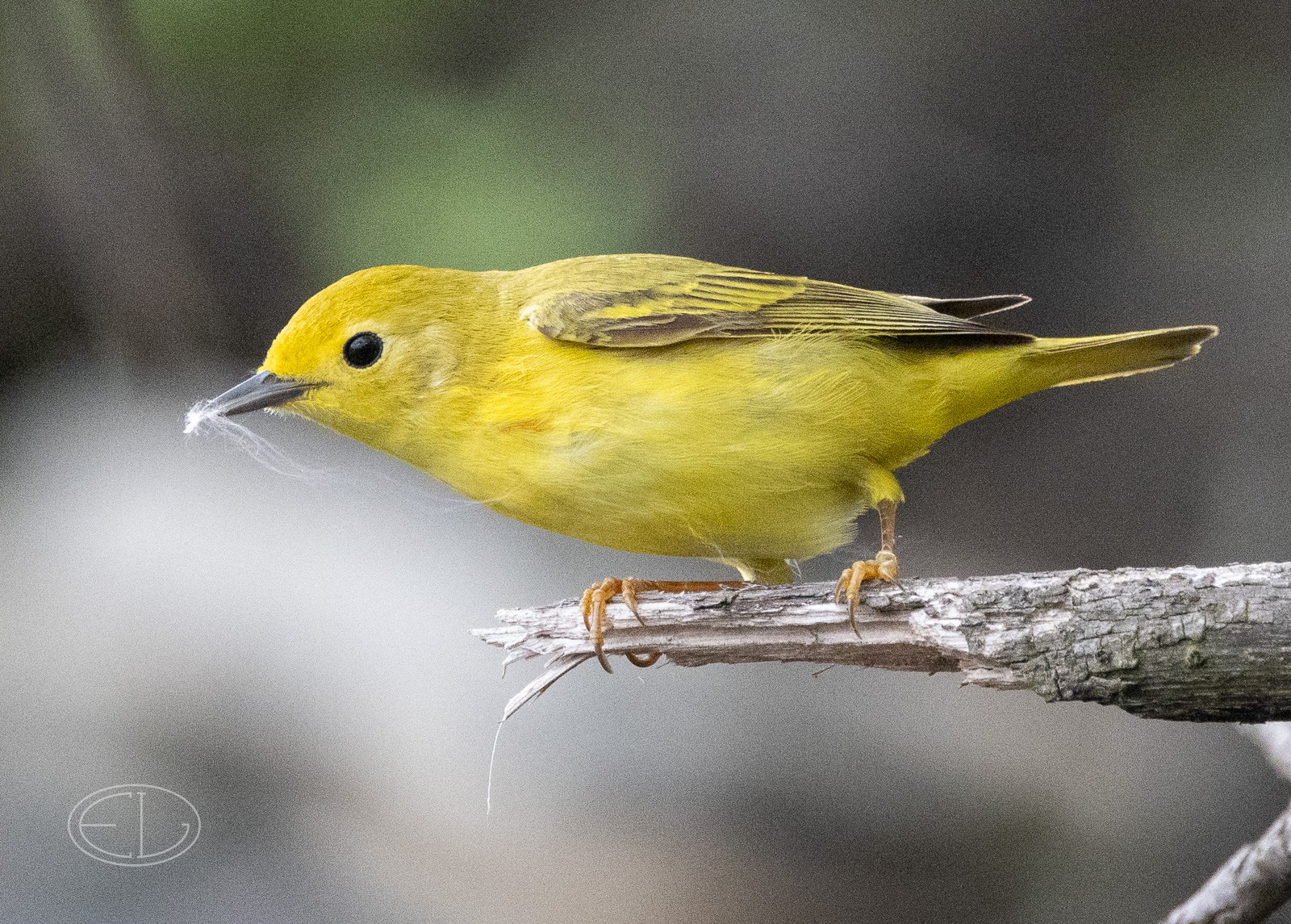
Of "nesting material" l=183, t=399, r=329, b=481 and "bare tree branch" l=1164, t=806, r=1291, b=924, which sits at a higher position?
"nesting material" l=183, t=399, r=329, b=481

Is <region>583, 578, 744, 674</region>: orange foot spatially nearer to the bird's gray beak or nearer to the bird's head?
the bird's head

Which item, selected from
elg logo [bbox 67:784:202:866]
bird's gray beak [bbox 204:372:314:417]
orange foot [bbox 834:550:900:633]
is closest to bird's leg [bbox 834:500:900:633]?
orange foot [bbox 834:550:900:633]

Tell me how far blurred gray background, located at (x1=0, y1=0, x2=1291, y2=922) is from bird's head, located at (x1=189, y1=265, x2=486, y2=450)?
0.23 meters

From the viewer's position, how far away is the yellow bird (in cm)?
146

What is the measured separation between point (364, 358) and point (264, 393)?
14 cm

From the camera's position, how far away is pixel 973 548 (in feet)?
5.83

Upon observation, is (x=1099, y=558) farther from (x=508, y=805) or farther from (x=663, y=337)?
(x=508, y=805)

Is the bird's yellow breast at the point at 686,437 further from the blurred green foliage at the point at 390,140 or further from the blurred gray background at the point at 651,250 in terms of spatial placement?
the blurred green foliage at the point at 390,140

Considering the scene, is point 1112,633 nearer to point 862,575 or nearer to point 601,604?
point 862,575

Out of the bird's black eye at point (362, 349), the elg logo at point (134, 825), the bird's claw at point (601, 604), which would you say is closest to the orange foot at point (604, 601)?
the bird's claw at point (601, 604)

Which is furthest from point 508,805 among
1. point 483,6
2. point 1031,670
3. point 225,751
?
point 483,6

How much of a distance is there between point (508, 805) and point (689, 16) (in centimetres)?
133

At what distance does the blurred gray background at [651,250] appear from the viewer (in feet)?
5.65

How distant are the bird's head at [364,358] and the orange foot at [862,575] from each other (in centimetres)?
62
